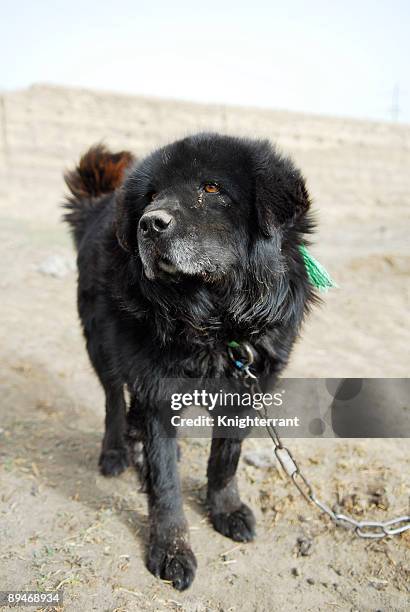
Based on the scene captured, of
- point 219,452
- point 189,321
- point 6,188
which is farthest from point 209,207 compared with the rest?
point 6,188

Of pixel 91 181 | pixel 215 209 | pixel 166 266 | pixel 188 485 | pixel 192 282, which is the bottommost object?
pixel 188 485

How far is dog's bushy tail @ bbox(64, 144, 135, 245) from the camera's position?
3.74 m

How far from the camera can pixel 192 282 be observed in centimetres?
244

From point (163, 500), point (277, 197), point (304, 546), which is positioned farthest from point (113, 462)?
point (277, 197)

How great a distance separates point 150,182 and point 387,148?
53.8ft

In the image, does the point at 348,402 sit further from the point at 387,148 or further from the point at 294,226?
the point at 387,148

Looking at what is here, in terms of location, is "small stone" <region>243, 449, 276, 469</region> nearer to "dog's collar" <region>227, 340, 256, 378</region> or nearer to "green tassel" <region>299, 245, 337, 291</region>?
"dog's collar" <region>227, 340, 256, 378</region>

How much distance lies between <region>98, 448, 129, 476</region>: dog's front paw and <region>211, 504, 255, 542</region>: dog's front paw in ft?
2.33

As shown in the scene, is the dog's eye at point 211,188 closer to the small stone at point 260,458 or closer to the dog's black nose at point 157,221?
the dog's black nose at point 157,221

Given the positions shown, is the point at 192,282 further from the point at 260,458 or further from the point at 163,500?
the point at 260,458

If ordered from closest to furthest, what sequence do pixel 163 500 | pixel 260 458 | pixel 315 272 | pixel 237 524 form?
pixel 315 272, pixel 163 500, pixel 237 524, pixel 260 458

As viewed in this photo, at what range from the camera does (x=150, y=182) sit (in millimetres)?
2514

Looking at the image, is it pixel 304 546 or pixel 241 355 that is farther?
pixel 304 546

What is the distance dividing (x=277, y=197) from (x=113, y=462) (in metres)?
1.98
